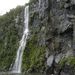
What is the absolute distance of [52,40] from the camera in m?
58.6

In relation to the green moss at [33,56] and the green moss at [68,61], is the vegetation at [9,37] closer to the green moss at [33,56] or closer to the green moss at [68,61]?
the green moss at [33,56]

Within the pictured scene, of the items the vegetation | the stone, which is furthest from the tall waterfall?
the stone

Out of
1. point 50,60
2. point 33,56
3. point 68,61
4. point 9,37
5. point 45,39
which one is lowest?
point 68,61

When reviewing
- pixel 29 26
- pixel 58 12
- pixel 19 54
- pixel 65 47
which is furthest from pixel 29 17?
pixel 65 47

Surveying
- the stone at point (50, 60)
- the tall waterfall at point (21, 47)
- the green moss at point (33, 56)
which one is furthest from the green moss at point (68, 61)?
the tall waterfall at point (21, 47)

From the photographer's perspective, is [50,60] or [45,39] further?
[45,39]

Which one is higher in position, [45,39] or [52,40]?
[45,39]

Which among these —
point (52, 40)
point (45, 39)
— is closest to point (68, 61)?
point (52, 40)

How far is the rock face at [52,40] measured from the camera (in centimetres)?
5322

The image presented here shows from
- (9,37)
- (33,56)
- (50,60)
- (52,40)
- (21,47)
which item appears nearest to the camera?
(50,60)

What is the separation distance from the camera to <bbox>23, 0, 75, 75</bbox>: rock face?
53219 millimetres

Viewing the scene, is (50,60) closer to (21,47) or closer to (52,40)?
(52,40)

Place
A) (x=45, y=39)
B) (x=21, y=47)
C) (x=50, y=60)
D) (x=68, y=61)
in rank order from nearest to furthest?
1. (x=68, y=61)
2. (x=50, y=60)
3. (x=45, y=39)
4. (x=21, y=47)

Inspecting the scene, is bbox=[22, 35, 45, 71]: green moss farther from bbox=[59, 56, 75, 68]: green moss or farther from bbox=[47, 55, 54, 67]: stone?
bbox=[59, 56, 75, 68]: green moss
